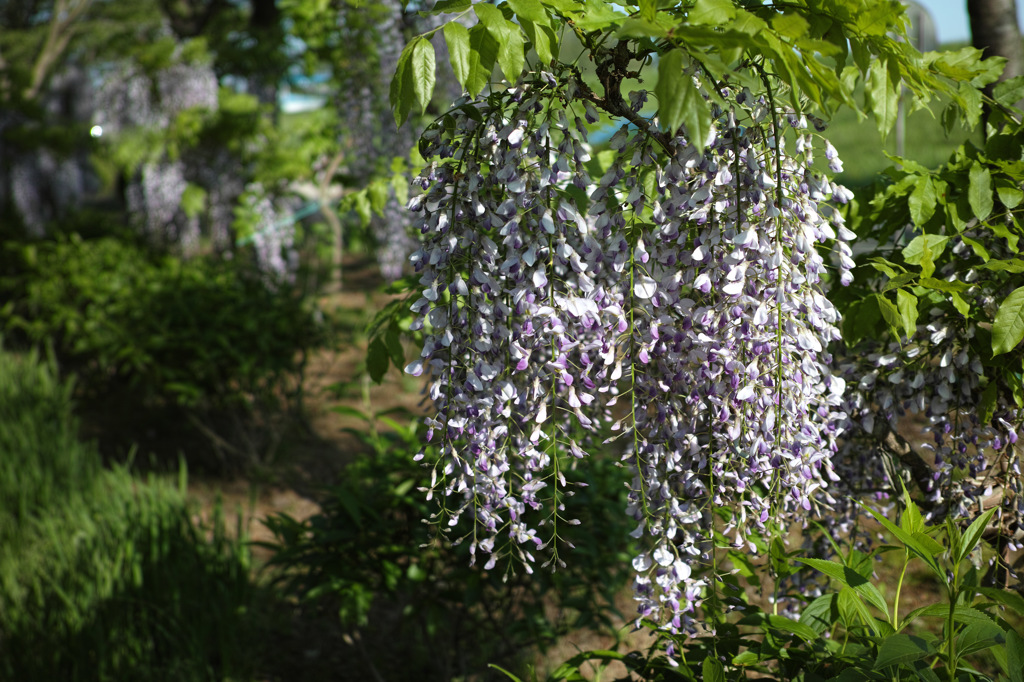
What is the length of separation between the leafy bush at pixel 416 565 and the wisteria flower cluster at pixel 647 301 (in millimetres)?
753

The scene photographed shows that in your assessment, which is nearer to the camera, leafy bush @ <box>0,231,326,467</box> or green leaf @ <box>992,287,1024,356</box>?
green leaf @ <box>992,287,1024,356</box>

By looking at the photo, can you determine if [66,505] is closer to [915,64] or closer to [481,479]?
[481,479]

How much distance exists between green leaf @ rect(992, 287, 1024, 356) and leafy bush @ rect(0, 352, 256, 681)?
2293 millimetres

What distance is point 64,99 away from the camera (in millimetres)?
16406

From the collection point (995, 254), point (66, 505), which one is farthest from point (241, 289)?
point (995, 254)

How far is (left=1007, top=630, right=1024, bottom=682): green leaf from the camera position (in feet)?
3.61

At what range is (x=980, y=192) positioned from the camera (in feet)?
4.81

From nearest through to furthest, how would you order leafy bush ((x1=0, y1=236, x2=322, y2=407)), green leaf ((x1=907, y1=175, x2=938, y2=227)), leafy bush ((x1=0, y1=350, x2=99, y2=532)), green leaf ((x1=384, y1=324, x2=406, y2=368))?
1. green leaf ((x1=907, y1=175, x2=938, y2=227))
2. green leaf ((x1=384, y1=324, x2=406, y2=368))
3. leafy bush ((x1=0, y1=350, x2=99, y2=532))
4. leafy bush ((x1=0, y1=236, x2=322, y2=407))

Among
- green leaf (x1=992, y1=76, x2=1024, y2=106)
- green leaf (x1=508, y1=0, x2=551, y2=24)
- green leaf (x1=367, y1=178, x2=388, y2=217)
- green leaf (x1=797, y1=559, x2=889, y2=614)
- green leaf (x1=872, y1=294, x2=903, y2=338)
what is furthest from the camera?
green leaf (x1=367, y1=178, x2=388, y2=217)

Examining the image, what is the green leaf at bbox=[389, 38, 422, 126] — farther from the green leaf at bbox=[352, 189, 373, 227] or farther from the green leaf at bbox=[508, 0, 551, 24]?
the green leaf at bbox=[352, 189, 373, 227]

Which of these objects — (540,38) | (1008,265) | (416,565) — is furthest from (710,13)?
(416,565)

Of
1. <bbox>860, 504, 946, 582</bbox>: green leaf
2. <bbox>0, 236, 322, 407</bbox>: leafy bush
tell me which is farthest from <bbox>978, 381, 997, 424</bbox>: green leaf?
<bbox>0, 236, 322, 407</bbox>: leafy bush

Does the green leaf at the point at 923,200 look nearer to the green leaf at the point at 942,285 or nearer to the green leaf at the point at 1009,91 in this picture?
the green leaf at the point at 942,285

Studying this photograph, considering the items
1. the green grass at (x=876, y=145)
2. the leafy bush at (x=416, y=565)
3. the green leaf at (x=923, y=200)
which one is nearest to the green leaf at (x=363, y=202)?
the leafy bush at (x=416, y=565)
